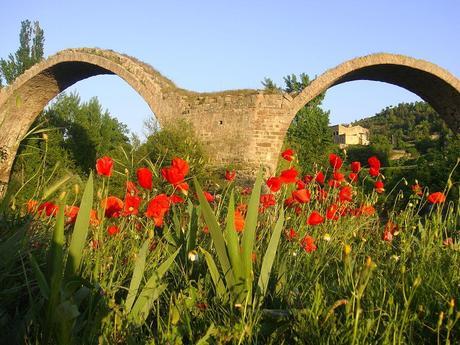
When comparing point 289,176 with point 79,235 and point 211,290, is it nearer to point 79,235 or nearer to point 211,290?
point 211,290

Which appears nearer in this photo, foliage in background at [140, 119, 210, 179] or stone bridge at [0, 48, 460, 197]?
foliage in background at [140, 119, 210, 179]

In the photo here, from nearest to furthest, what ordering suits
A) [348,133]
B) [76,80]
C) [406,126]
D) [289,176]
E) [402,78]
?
[289,176], [402,78], [76,80], [406,126], [348,133]

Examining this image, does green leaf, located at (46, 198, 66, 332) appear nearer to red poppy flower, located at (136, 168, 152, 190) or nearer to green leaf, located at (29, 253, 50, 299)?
green leaf, located at (29, 253, 50, 299)

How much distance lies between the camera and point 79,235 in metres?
1.83

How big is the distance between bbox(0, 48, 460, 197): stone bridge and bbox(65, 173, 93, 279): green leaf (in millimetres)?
10692

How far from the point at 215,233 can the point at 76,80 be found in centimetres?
1584

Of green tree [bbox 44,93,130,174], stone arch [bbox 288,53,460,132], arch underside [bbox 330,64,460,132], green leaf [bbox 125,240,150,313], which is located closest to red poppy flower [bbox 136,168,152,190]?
green leaf [bbox 125,240,150,313]

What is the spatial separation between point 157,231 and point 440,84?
1136cm

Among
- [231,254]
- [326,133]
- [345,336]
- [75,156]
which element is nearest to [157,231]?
[231,254]

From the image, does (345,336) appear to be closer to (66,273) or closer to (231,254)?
(231,254)

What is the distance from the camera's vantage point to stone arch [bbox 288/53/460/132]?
40.1 feet

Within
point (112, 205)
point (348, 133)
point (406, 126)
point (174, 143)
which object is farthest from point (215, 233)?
point (348, 133)

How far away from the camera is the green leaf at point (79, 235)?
183cm

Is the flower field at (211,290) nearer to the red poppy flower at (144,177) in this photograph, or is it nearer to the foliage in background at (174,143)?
the red poppy flower at (144,177)
